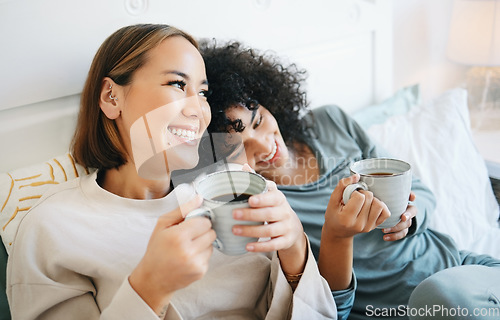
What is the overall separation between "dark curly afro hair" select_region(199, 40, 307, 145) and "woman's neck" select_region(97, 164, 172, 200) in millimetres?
304

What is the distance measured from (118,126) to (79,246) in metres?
0.26

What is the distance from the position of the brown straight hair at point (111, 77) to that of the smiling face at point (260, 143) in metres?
0.29

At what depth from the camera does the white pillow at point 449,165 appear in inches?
57.2

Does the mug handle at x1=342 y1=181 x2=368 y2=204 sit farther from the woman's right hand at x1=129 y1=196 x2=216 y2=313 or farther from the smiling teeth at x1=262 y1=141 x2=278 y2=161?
the smiling teeth at x1=262 y1=141 x2=278 y2=161

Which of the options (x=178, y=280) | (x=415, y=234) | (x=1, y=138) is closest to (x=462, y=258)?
(x=415, y=234)

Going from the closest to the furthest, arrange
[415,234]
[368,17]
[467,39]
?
[415,234] → [368,17] → [467,39]

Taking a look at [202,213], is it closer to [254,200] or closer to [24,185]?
[254,200]

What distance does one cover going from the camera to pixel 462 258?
4.11 ft

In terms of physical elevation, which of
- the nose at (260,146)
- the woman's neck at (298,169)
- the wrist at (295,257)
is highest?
the nose at (260,146)

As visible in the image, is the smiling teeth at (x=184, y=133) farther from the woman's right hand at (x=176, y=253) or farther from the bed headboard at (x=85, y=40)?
the bed headboard at (x=85, y=40)

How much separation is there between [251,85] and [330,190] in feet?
1.23

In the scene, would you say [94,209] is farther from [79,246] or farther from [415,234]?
[415,234]

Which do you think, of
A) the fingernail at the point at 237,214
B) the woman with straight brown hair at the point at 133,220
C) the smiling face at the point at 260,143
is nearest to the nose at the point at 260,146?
the smiling face at the point at 260,143

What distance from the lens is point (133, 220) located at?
89 centimetres
